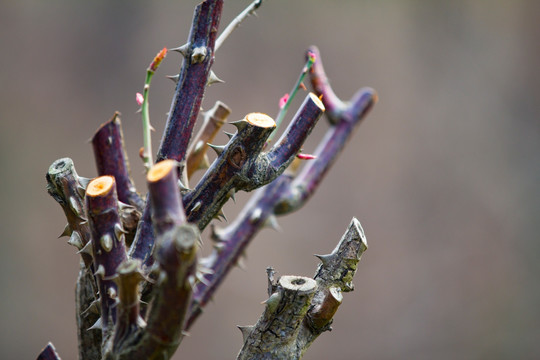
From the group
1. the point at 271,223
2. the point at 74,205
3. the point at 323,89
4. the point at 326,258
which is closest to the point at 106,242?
the point at 74,205

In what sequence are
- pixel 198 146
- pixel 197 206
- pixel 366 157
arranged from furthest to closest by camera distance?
pixel 366 157 → pixel 198 146 → pixel 197 206

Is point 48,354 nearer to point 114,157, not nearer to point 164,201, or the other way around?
point 114,157

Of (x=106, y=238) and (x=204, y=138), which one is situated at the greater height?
(x=204, y=138)

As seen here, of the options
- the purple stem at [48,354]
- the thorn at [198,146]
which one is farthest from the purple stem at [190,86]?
the purple stem at [48,354]

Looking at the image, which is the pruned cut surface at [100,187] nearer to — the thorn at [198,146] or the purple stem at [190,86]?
the purple stem at [190,86]

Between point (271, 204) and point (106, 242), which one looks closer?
point (106, 242)

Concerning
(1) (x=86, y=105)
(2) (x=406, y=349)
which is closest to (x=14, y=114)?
(1) (x=86, y=105)

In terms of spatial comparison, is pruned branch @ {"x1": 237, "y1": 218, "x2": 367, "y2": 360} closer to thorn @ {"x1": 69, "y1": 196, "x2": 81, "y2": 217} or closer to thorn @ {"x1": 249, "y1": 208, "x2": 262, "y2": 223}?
thorn @ {"x1": 249, "y1": 208, "x2": 262, "y2": 223}
